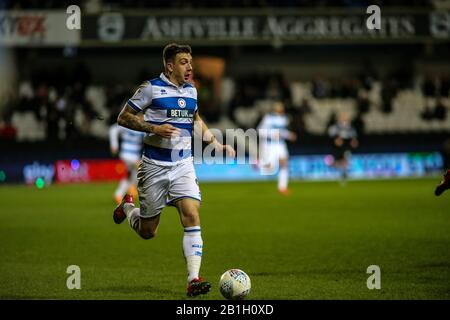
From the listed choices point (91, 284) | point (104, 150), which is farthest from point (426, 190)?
point (91, 284)

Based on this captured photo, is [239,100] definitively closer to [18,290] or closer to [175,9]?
[175,9]

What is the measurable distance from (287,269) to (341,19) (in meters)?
21.7

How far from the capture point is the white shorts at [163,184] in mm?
8578

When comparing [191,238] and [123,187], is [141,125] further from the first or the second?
[123,187]

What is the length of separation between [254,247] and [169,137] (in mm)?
4098

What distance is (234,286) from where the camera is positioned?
7973mm

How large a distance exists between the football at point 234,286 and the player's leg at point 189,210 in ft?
0.86

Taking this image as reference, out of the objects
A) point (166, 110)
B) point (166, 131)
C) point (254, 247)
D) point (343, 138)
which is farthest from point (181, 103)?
point (343, 138)

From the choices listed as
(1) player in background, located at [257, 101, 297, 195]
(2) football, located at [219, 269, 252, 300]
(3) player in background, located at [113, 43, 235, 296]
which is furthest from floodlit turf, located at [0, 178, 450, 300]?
(1) player in background, located at [257, 101, 297, 195]

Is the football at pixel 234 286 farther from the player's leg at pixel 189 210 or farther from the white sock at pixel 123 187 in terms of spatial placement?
the white sock at pixel 123 187

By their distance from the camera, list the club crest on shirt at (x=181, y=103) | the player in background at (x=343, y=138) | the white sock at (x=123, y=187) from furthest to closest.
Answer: the player in background at (x=343, y=138) → the white sock at (x=123, y=187) → the club crest on shirt at (x=181, y=103)

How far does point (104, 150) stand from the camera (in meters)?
27.3

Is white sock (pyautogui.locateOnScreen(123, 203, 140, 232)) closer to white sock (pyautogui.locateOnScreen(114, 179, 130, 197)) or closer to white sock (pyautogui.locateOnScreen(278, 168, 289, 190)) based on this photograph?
white sock (pyautogui.locateOnScreen(114, 179, 130, 197))

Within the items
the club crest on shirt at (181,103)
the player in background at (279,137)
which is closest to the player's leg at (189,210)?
the club crest on shirt at (181,103)
